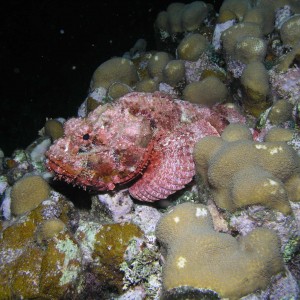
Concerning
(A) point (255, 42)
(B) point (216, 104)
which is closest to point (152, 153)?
(B) point (216, 104)

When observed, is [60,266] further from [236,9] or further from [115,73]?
[236,9]

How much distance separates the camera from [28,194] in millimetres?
3617

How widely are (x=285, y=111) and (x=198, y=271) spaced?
2.25m

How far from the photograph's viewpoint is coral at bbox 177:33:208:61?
211 inches

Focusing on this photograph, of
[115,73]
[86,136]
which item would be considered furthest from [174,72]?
[86,136]

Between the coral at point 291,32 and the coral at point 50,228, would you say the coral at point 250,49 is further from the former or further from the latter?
the coral at point 50,228

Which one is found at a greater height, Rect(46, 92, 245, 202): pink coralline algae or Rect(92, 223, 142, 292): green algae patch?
Rect(46, 92, 245, 202): pink coralline algae

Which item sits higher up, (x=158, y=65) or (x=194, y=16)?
(x=194, y=16)

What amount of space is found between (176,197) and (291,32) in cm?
316

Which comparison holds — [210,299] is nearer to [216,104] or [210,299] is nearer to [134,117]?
[134,117]

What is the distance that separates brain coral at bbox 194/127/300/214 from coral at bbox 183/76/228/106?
1763 millimetres

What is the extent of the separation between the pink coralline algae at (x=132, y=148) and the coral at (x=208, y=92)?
803 millimetres

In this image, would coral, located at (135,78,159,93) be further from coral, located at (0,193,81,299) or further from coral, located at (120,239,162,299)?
coral, located at (120,239,162,299)

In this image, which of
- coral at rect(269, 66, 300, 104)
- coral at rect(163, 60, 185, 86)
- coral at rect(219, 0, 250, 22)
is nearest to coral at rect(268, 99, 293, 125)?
coral at rect(269, 66, 300, 104)
